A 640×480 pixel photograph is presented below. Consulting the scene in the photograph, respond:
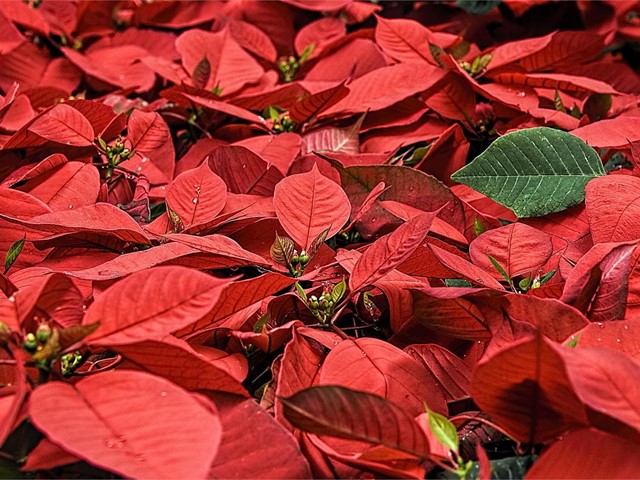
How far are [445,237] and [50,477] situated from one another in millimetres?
392

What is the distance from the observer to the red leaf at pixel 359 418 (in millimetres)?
465

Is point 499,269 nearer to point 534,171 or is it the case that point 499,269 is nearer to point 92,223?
point 534,171

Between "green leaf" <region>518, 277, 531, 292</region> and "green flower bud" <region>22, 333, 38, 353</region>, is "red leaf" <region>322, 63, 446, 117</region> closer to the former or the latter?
"green leaf" <region>518, 277, 531, 292</region>

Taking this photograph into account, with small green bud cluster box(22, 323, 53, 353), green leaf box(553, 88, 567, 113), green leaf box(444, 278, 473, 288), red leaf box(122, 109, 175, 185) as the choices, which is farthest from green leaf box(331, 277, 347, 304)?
green leaf box(553, 88, 567, 113)

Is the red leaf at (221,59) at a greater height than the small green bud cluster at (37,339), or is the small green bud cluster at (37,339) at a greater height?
the small green bud cluster at (37,339)

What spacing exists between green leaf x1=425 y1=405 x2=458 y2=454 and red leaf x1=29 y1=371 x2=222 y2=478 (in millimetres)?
128

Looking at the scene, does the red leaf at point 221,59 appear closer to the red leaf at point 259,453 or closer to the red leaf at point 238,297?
the red leaf at point 238,297

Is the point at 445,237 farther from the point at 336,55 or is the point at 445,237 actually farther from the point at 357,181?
the point at 336,55

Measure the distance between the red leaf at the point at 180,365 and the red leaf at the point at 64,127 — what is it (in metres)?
0.35

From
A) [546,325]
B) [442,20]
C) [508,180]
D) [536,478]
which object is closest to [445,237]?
[508,180]

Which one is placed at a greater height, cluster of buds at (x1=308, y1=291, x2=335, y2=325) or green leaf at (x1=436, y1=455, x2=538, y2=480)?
cluster of buds at (x1=308, y1=291, x2=335, y2=325)

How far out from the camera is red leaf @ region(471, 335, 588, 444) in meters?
0.45

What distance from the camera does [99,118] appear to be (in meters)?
0.85

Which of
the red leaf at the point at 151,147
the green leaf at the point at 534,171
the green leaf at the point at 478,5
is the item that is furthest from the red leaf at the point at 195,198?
the green leaf at the point at 478,5
